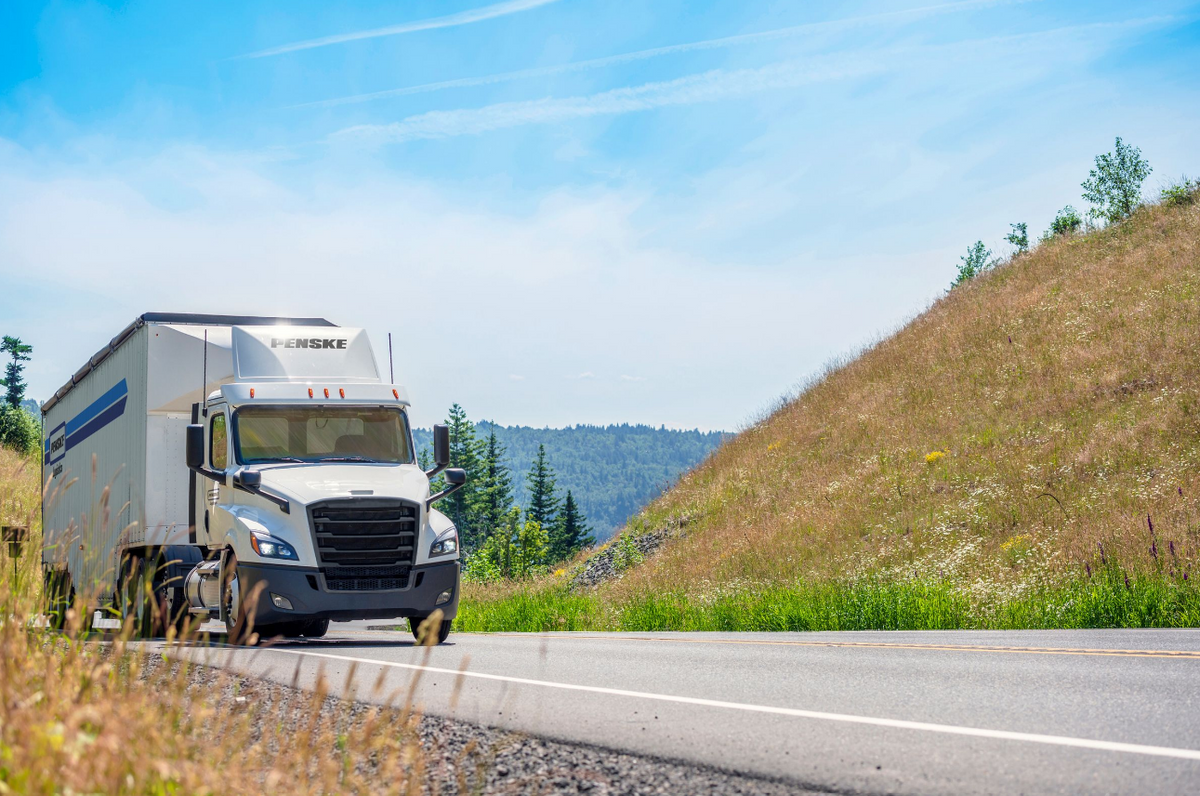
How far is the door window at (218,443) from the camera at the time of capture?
13.4 m

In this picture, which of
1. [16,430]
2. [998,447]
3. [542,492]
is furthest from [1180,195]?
[542,492]

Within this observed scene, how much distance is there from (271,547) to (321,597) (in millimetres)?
836

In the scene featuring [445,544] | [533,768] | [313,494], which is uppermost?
[313,494]

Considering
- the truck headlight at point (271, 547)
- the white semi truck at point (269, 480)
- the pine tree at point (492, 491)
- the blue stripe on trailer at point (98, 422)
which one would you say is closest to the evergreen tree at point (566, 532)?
the pine tree at point (492, 491)

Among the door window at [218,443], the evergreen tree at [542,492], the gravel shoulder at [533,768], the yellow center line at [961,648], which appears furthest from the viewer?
the evergreen tree at [542,492]

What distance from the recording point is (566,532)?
115m

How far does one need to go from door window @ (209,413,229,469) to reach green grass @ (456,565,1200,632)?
25.4ft

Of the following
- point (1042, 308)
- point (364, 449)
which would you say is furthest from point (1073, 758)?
point (1042, 308)

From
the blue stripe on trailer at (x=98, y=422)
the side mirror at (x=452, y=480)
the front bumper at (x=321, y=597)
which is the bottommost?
the front bumper at (x=321, y=597)

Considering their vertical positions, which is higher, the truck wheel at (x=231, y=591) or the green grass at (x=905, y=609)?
the truck wheel at (x=231, y=591)

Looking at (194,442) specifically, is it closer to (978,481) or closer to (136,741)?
(136,741)

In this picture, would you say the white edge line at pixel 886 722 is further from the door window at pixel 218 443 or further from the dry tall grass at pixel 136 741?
the door window at pixel 218 443

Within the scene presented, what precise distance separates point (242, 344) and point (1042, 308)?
1100 inches

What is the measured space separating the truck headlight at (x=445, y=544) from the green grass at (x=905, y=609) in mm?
5124
